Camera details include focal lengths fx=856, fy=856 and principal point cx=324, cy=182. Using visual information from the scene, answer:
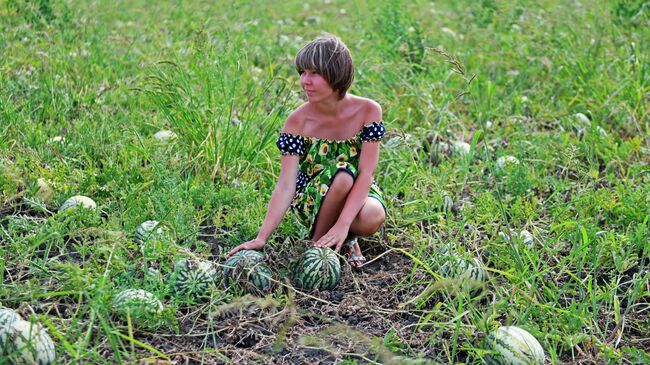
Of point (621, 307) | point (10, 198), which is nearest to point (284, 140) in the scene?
point (10, 198)

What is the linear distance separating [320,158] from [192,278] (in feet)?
2.67

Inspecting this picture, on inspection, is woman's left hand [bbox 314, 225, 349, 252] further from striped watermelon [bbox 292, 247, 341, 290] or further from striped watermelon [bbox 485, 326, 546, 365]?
striped watermelon [bbox 485, 326, 546, 365]

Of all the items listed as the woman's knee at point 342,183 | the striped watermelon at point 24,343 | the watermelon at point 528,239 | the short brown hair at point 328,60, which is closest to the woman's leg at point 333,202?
the woman's knee at point 342,183

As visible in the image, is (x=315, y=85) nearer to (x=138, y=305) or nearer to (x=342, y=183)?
(x=342, y=183)

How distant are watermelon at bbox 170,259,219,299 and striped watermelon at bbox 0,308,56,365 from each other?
1.83 feet

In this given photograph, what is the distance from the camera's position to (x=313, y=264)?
10.8ft

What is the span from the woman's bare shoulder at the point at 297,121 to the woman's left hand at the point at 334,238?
0.45 metres

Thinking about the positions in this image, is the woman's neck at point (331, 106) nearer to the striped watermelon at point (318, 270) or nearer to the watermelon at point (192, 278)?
the striped watermelon at point (318, 270)

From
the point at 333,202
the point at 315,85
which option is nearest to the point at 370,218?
the point at 333,202

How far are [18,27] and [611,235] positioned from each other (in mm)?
4055

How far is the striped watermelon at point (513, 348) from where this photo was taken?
276cm

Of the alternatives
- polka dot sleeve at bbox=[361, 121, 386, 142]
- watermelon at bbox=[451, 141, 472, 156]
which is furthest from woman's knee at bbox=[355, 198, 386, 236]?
watermelon at bbox=[451, 141, 472, 156]

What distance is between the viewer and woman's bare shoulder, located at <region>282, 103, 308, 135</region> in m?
3.59

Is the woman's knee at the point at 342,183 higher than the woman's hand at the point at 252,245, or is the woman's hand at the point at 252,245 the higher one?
the woman's knee at the point at 342,183
